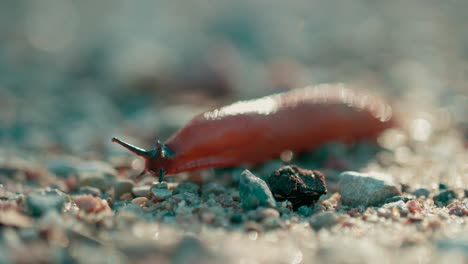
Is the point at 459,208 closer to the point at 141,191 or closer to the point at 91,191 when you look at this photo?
the point at 141,191

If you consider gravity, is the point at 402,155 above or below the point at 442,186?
above

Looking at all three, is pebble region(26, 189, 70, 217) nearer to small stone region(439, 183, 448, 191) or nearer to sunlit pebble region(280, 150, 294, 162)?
sunlit pebble region(280, 150, 294, 162)

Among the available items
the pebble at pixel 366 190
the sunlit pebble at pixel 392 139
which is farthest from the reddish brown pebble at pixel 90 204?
the sunlit pebble at pixel 392 139

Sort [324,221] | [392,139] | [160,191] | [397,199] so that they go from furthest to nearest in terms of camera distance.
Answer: [392,139]
[160,191]
[397,199]
[324,221]

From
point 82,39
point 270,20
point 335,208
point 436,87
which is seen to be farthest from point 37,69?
point 335,208

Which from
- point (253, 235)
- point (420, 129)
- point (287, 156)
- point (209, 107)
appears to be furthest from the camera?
point (209, 107)

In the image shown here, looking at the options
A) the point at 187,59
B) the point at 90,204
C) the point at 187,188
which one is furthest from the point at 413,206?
the point at 187,59

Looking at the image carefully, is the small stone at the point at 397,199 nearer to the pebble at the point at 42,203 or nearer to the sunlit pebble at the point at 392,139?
the sunlit pebble at the point at 392,139
